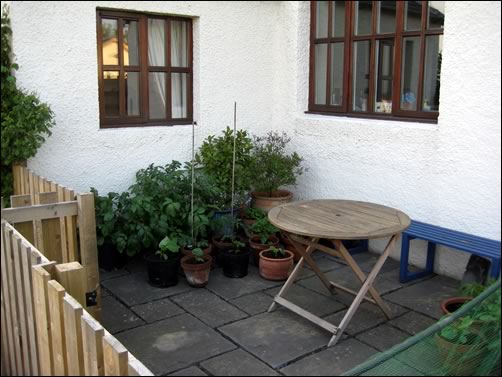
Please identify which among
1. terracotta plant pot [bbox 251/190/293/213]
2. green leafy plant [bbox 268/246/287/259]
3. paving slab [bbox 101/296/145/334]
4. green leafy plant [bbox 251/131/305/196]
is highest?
green leafy plant [bbox 251/131/305/196]

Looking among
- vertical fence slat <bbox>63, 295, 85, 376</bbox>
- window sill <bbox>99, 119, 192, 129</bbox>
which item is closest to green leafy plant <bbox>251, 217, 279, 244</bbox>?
window sill <bbox>99, 119, 192, 129</bbox>

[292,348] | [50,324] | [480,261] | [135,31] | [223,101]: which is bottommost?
[292,348]

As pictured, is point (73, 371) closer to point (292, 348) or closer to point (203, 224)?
point (292, 348)

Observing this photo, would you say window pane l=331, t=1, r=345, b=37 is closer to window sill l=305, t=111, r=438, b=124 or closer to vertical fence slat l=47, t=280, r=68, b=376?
window sill l=305, t=111, r=438, b=124

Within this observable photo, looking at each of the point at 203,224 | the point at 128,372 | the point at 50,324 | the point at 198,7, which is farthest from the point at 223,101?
the point at 128,372

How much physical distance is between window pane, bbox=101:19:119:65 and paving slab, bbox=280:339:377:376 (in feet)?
12.2

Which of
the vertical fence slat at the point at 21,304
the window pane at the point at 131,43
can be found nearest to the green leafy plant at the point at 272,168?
the window pane at the point at 131,43

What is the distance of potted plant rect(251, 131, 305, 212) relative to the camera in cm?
613

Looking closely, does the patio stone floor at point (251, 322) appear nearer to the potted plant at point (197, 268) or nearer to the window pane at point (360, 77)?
the potted plant at point (197, 268)

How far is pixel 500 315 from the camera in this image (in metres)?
1.89

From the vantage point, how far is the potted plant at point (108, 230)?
16.9ft

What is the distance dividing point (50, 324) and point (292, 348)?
6.40 feet

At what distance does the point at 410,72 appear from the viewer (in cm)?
623

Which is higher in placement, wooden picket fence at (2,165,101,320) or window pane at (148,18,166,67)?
window pane at (148,18,166,67)
